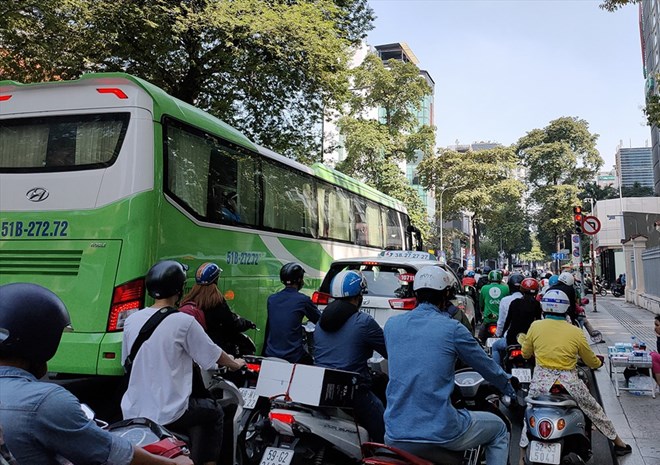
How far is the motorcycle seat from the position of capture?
476 centimetres

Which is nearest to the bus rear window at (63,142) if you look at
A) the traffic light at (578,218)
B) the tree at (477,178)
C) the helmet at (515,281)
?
the helmet at (515,281)

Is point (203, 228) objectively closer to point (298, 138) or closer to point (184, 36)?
point (184, 36)

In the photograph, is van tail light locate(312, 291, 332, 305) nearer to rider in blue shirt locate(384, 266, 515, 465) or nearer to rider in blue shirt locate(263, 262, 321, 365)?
rider in blue shirt locate(263, 262, 321, 365)

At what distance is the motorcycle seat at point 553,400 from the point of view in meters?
4.76

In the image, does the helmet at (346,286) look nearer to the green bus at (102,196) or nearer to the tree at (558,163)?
the green bus at (102,196)

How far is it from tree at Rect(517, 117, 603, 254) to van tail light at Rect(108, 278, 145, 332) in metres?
48.6

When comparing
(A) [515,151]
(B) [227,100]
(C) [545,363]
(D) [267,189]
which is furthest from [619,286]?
(C) [545,363]

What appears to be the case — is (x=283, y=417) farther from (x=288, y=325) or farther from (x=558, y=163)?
(x=558, y=163)

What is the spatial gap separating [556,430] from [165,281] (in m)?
3.07

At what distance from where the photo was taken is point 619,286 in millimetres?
34281

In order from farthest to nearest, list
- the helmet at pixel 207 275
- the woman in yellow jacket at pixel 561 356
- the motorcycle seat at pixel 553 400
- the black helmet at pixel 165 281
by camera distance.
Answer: the helmet at pixel 207 275 → the woman in yellow jacket at pixel 561 356 → the motorcycle seat at pixel 553 400 → the black helmet at pixel 165 281

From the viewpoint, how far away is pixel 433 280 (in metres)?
3.57

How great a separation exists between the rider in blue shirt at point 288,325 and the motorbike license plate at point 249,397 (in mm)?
697

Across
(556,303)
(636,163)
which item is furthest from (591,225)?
(636,163)
